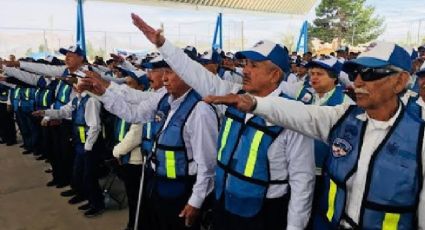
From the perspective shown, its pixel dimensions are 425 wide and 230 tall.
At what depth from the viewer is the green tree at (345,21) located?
126ft

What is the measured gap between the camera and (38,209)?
5.42 meters

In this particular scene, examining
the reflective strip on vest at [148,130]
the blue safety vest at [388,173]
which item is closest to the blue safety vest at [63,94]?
the reflective strip on vest at [148,130]

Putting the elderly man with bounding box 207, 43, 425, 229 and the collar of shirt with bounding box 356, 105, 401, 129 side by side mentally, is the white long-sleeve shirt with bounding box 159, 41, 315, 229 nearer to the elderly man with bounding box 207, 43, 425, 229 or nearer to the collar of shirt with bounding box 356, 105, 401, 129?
the elderly man with bounding box 207, 43, 425, 229

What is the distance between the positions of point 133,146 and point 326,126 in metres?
2.51

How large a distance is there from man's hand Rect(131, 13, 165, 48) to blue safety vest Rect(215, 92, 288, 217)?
2.22ft

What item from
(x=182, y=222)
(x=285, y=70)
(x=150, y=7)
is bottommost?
(x=182, y=222)

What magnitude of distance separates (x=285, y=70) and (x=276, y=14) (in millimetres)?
27519

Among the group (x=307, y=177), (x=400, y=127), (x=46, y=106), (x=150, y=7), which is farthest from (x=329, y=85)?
(x=150, y=7)

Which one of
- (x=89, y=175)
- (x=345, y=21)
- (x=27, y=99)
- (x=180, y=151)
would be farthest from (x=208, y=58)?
(x=345, y=21)

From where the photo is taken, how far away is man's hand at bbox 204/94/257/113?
73.2 inches

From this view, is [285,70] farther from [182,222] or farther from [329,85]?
[329,85]

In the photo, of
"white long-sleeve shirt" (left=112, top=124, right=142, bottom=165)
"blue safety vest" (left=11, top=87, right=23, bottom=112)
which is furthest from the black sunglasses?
"blue safety vest" (left=11, top=87, right=23, bottom=112)

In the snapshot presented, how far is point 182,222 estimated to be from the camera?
Result: 3.26 metres

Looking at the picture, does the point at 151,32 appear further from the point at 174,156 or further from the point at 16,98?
the point at 16,98
